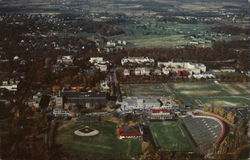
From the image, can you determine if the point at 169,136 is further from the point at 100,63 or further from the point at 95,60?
the point at 95,60

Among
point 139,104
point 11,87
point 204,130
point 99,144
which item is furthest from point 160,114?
point 11,87

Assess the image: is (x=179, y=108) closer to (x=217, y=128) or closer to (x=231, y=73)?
(x=217, y=128)

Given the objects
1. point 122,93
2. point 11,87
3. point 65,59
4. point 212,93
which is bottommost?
point 212,93

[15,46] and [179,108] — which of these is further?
[15,46]

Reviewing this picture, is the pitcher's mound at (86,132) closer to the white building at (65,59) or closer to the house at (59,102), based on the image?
the house at (59,102)

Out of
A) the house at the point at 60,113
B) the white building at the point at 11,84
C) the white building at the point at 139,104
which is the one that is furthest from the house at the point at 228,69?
the white building at the point at 11,84

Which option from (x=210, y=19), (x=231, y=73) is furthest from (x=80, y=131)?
(x=210, y=19)
